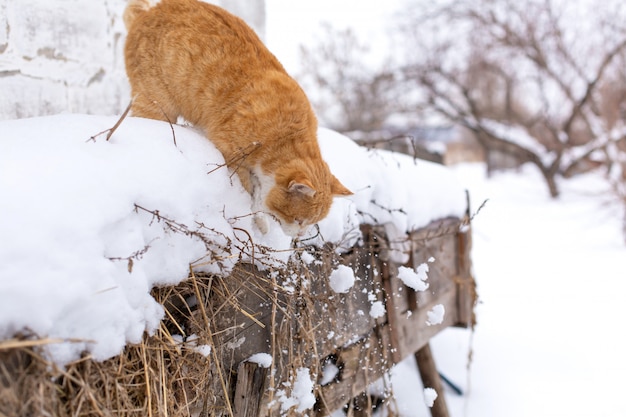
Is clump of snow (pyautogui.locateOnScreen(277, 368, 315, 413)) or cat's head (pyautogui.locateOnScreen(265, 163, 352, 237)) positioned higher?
cat's head (pyautogui.locateOnScreen(265, 163, 352, 237))

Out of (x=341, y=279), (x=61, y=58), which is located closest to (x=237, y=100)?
(x=341, y=279)

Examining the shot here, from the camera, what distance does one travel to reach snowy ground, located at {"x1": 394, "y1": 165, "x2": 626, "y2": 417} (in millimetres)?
2945

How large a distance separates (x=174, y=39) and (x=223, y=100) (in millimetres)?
364

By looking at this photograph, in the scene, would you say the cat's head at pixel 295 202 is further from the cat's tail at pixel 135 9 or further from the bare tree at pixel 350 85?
the bare tree at pixel 350 85

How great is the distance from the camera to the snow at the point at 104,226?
2.78ft

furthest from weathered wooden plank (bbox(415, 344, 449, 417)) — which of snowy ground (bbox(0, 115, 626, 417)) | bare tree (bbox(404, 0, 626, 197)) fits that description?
bare tree (bbox(404, 0, 626, 197))

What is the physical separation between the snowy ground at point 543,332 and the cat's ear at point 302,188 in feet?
4.38

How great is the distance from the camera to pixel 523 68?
418 inches

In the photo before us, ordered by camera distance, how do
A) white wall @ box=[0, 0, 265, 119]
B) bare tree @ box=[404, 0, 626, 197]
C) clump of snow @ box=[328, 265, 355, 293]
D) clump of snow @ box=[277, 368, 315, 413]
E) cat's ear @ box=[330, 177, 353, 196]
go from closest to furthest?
clump of snow @ box=[277, 368, 315, 413]
clump of snow @ box=[328, 265, 355, 293]
cat's ear @ box=[330, 177, 353, 196]
white wall @ box=[0, 0, 265, 119]
bare tree @ box=[404, 0, 626, 197]

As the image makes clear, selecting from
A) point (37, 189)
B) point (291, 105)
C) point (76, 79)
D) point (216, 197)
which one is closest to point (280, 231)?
point (216, 197)

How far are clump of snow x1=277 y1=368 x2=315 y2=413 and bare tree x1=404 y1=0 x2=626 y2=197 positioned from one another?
915 centimetres

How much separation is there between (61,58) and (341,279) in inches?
74.6

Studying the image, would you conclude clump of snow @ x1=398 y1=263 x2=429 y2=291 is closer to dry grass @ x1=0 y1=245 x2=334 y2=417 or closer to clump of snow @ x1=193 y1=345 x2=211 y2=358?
dry grass @ x1=0 y1=245 x2=334 y2=417

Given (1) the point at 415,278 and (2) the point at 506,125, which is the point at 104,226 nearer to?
(1) the point at 415,278
